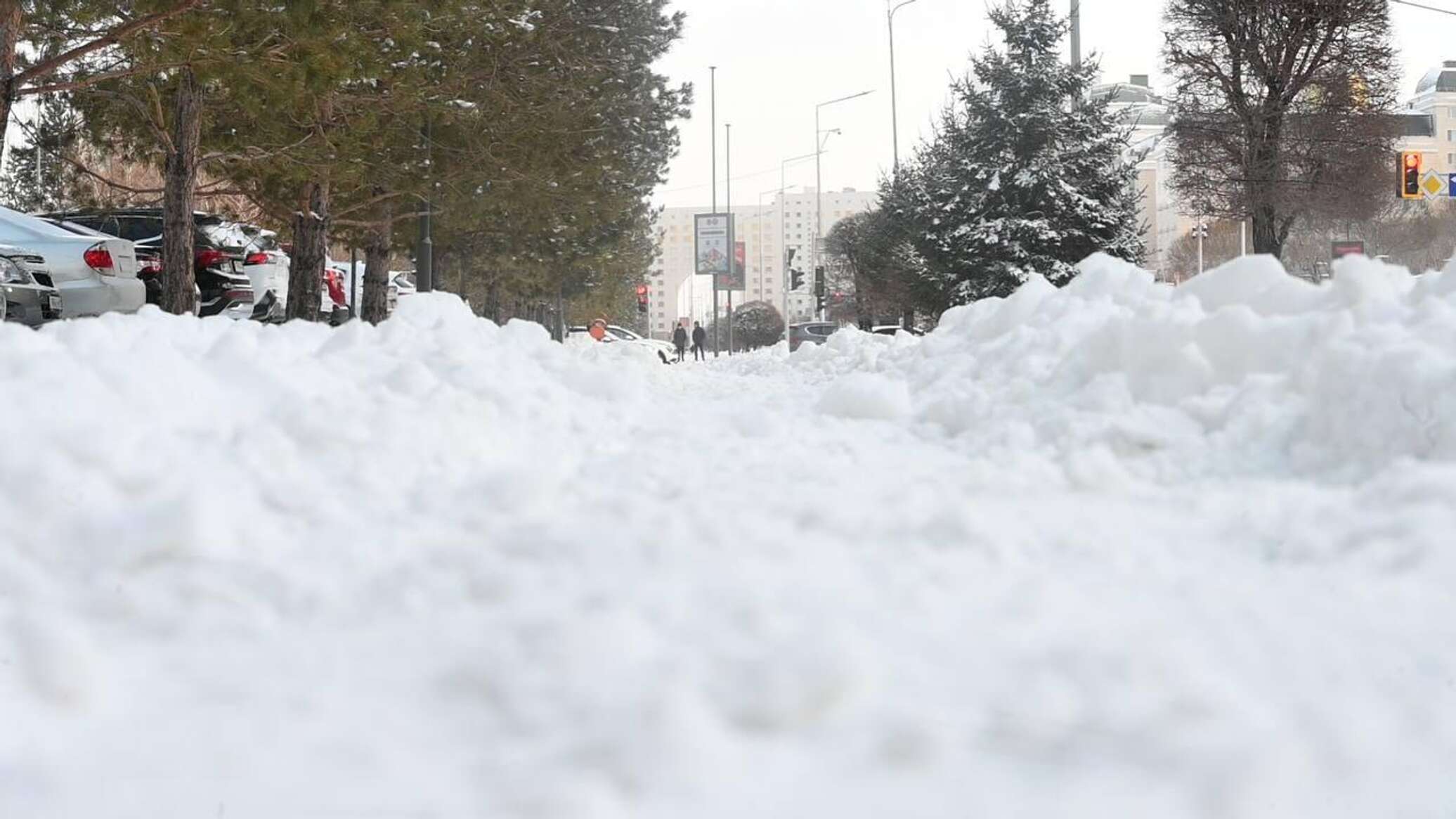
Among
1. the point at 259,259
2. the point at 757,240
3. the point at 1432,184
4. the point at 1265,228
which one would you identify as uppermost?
the point at 757,240

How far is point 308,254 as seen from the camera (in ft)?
60.1

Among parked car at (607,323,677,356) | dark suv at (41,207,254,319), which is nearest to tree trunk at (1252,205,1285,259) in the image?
parked car at (607,323,677,356)

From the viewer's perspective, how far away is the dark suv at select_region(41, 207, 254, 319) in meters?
15.4

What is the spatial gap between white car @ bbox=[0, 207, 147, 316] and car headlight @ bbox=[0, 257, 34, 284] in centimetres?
33

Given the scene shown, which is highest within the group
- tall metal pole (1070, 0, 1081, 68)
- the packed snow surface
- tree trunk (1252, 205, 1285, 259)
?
tall metal pole (1070, 0, 1081, 68)

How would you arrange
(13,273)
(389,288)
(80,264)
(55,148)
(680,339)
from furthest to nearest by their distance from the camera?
1. (680,339)
2. (389,288)
3. (55,148)
4. (80,264)
5. (13,273)

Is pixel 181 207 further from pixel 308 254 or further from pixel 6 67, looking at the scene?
pixel 308 254

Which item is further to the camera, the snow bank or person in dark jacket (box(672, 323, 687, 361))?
person in dark jacket (box(672, 323, 687, 361))

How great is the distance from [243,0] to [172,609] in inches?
311

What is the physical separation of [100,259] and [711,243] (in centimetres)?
2457

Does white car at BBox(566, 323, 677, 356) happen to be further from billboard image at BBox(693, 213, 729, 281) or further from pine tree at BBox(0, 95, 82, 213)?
pine tree at BBox(0, 95, 82, 213)

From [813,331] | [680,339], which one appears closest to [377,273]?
[813,331]

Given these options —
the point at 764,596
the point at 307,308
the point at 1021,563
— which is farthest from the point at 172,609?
the point at 307,308

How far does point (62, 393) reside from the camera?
4.08 meters
